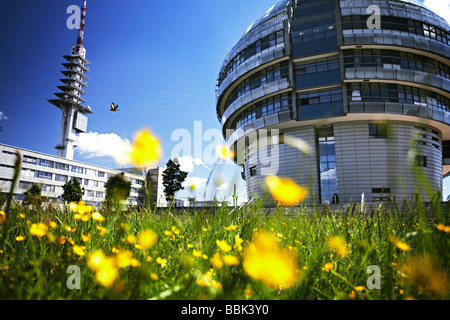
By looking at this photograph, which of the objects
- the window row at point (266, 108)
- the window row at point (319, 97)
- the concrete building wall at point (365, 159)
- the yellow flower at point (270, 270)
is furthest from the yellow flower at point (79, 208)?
the window row at point (319, 97)

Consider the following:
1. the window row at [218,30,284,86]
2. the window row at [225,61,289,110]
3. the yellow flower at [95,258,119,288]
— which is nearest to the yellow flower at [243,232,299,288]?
the yellow flower at [95,258,119,288]

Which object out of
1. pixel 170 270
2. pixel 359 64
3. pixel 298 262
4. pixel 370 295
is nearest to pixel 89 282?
pixel 170 270

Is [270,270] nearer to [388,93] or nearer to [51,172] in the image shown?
[388,93]

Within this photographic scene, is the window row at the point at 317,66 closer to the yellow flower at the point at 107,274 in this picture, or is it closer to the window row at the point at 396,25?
the window row at the point at 396,25

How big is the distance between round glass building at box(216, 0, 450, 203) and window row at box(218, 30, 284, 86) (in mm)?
160

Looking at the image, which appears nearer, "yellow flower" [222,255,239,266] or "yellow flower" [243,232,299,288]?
"yellow flower" [222,255,239,266]

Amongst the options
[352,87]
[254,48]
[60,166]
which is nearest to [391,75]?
[352,87]

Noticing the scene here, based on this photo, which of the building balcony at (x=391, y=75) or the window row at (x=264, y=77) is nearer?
the building balcony at (x=391, y=75)

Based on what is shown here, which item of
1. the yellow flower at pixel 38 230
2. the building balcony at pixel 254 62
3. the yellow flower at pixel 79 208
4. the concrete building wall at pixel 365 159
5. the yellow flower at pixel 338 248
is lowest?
the yellow flower at pixel 338 248

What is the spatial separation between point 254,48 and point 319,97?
10776mm

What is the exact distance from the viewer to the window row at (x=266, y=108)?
30922 millimetres

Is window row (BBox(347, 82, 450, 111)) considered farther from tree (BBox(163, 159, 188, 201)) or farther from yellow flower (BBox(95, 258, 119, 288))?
tree (BBox(163, 159, 188, 201))

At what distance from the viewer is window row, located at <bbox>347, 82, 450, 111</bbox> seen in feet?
93.0

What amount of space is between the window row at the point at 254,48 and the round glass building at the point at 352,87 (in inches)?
6.3
